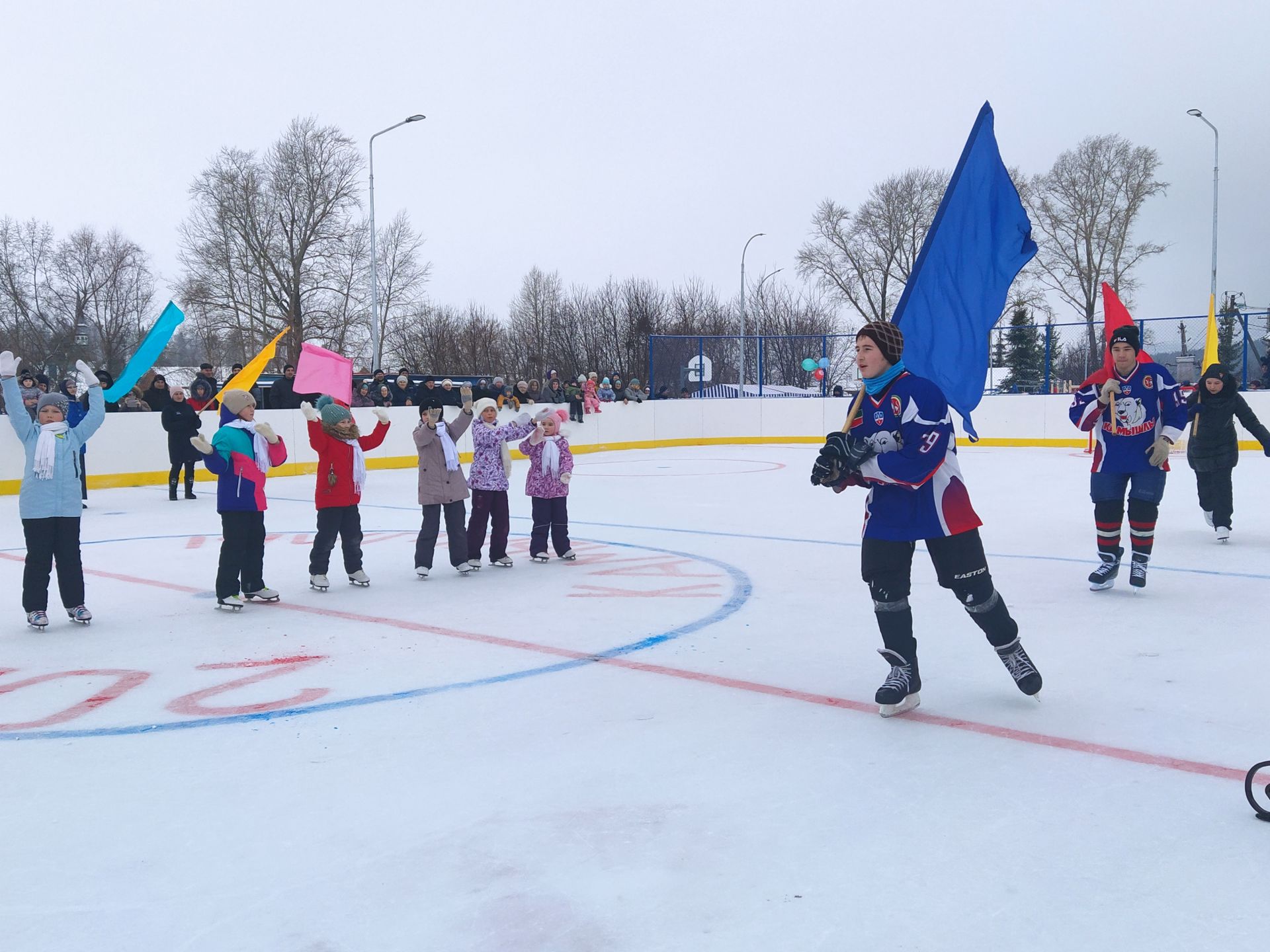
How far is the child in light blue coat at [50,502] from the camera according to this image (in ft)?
21.4

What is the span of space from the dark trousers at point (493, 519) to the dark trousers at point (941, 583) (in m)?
4.52

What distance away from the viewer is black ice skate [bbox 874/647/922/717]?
4473mm

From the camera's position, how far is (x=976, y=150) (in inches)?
191

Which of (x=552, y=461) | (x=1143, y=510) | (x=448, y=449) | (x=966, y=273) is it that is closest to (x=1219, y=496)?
(x=1143, y=510)

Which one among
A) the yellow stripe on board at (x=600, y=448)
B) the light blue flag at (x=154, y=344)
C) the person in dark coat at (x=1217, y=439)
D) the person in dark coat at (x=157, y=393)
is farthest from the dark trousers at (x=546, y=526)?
the person in dark coat at (x=157, y=393)

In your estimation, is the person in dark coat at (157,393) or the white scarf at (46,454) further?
the person in dark coat at (157,393)

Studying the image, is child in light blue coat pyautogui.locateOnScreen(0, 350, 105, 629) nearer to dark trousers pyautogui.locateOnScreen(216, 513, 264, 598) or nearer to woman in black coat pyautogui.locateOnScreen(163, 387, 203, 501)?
dark trousers pyautogui.locateOnScreen(216, 513, 264, 598)

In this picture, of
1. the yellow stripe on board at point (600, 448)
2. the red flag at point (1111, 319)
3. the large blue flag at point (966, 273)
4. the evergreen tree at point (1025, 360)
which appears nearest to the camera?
the large blue flag at point (966, 273)

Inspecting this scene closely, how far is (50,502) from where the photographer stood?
654 centimetres

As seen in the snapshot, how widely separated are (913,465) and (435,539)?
4.80 m

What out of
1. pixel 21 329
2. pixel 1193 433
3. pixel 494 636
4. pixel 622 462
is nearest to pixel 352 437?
pixel 494 636

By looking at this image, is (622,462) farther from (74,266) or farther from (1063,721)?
(74,266)

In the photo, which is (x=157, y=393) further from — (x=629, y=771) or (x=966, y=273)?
(x=629, y=771)

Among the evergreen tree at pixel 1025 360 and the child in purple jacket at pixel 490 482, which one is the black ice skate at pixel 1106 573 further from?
the evergreen tree at pixel 1025 360
